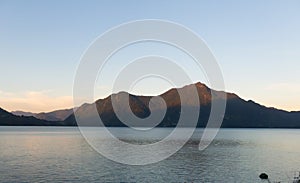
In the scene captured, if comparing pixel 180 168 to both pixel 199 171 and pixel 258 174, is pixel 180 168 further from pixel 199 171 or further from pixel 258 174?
pixel 258 174

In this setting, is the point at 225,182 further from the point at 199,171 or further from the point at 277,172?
the point at 277,172

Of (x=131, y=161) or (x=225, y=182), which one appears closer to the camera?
(x=225, y=182)

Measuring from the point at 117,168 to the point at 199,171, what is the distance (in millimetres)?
15506

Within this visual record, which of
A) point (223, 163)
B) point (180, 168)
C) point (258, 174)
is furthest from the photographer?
point (223, 163)

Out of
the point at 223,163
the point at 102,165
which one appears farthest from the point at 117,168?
the point at 223,163

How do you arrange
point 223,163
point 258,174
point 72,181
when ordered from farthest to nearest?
point 223,163 < point 258,174 < point 72,181

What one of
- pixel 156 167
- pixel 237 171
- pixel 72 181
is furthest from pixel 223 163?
pixel 72 181

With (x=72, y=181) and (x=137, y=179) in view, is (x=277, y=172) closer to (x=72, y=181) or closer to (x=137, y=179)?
(x=137, y=179)

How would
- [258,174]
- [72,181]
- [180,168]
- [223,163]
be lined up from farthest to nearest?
1. [223,163]
2. [180,168]
3. [258,174]
4. [72,181]

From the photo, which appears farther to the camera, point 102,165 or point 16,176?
point 102,165

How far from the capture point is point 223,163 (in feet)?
261

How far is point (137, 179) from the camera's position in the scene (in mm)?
55656

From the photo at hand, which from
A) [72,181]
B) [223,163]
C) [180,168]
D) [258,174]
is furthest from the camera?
[223,163]

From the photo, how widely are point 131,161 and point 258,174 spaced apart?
28.6 metres
